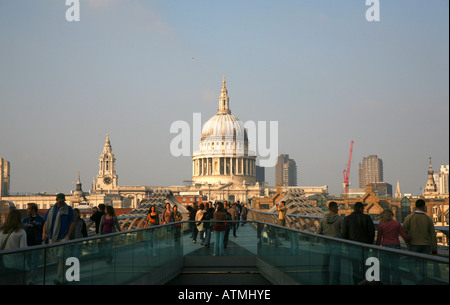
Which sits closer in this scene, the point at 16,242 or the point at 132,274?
the point at 16,242

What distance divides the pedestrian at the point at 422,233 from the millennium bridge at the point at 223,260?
697mm

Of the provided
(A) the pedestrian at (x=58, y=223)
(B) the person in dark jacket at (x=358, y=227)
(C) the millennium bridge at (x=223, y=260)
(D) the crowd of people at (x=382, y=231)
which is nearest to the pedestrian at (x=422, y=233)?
(D) the crowd of people at (x=382, y=231)

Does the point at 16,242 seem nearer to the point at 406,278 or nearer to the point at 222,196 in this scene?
the point at 406,278

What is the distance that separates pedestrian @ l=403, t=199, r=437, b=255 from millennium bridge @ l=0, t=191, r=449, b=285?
70cm

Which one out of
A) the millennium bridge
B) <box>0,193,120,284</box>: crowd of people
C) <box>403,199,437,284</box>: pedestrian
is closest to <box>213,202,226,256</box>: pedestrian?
the millennium bridge

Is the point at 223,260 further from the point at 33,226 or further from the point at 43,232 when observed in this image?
the point at 33,226

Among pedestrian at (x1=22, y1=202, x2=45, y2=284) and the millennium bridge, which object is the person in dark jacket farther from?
pedestrian at (x1=22, y1=202, x2=45, y2=284)

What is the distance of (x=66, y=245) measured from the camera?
1054 cm

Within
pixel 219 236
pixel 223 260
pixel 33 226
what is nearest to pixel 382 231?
pixel 33 226

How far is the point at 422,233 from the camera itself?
12.4 m

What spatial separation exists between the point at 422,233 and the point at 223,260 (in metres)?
8.25
